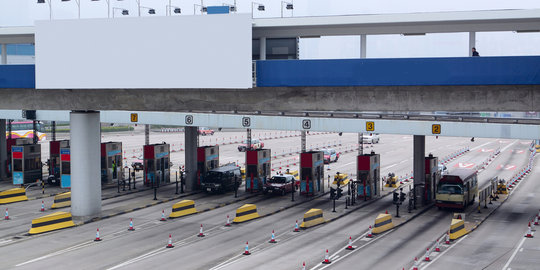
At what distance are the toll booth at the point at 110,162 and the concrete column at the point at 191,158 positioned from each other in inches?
251

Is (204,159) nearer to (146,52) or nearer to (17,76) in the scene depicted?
(17,76)

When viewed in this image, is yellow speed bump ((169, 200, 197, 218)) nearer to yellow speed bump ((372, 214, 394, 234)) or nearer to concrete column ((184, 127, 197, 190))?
concrete column ((184, 127, 197, 190))

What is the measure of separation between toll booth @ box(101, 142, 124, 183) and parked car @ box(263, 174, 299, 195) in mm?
12499

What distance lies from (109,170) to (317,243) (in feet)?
82.9

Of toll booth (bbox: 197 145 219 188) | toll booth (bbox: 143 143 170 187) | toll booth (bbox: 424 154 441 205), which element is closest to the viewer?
toll booth (bbox: 424 154 441 205)

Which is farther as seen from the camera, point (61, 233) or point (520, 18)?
point (61, 233)

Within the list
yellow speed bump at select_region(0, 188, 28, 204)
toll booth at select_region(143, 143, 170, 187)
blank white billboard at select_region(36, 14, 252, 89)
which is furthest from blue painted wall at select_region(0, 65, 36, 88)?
toll booth at select_region(143, 143, 170, 187)

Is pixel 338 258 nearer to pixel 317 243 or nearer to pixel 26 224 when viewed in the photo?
pixel 317 243

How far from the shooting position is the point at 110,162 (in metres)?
47.4

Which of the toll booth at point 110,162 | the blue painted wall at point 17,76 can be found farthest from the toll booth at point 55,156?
the blue painted wall at point 17,76

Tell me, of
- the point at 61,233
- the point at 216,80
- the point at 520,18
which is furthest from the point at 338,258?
the point at 61,233

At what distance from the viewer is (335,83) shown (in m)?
24.5

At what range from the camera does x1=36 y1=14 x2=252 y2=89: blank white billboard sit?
987 inches

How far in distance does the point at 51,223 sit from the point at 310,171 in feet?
59.8
